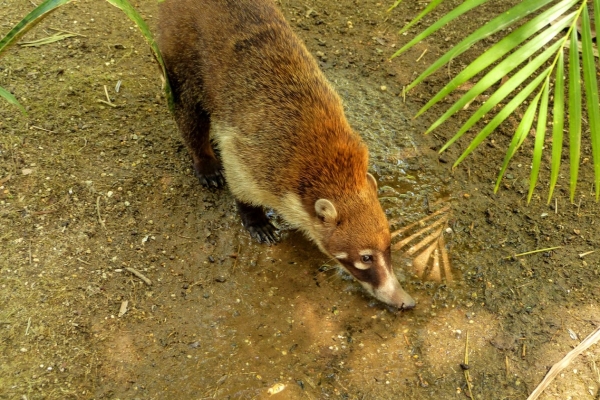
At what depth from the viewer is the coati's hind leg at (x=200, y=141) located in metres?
5.08

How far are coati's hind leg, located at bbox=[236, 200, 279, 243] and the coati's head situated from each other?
2.34 feet

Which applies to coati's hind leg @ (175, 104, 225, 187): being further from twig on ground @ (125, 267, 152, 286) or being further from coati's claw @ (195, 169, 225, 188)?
twig on ground @ (125, 267, 152, 286)

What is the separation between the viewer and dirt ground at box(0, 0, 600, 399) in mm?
3895

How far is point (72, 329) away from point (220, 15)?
9.59ft

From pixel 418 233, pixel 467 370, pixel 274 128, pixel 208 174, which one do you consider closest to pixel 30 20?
pixel 274 128

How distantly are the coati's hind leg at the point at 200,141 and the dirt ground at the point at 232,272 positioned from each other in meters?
0.15

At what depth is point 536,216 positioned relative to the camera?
4895mm

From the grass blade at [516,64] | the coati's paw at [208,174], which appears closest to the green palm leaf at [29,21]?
the coati's paw at [208,174]

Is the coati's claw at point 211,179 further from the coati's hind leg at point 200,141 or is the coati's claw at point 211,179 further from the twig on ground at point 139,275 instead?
the twig on ground at point 139,275

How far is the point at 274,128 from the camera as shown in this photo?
175 inches

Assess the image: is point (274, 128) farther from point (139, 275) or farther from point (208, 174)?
point (139, 275)

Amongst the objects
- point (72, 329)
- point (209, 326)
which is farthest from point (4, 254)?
point (209, 326)

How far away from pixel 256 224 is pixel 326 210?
3.24 ft

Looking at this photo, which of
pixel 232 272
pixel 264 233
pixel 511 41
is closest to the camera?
pixel 511 41
